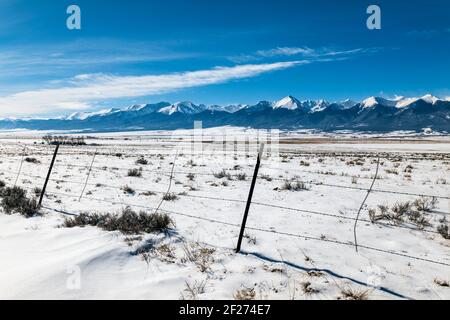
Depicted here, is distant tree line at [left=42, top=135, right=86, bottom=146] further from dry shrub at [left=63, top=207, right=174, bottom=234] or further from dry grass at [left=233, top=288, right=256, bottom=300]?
dry grass at [left=233, top=288, right=256, bottom=300]

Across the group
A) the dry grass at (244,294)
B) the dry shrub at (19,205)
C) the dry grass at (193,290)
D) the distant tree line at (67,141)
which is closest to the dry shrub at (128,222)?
the dry shrub at (19,205)

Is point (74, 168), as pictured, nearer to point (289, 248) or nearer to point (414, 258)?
point (289, 248)

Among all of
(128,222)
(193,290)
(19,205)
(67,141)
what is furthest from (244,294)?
(67,141)

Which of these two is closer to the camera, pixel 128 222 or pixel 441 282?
pixel 441 282

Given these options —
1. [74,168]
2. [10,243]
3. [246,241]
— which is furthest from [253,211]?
[74,168]

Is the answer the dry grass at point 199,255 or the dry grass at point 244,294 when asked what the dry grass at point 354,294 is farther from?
the dry grass at point 199,255

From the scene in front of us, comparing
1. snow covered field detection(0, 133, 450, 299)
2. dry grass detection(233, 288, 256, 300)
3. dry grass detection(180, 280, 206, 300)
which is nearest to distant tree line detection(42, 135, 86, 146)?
snow covered field detection(0, 133, 450, 299)

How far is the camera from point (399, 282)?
5.86 metres

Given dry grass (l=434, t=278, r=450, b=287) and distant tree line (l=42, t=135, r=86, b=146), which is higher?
distant tree line (l=42, t=135, r=86, b=146)

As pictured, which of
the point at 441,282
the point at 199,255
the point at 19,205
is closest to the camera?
the point at 441,282

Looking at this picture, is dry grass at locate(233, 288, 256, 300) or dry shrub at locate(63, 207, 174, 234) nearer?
dry grass at locate(233, 288, 256, 300)

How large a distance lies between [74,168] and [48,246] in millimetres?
13781

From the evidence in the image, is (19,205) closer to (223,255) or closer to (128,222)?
(128,222)

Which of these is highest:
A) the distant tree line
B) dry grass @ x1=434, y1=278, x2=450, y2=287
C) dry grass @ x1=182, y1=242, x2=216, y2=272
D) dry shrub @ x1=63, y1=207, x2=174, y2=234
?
the distant tree line
